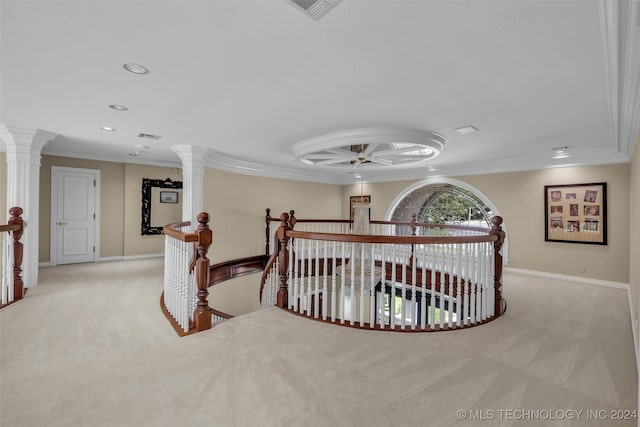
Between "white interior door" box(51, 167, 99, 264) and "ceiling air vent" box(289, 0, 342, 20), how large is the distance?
21.3ft

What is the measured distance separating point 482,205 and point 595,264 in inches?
84.2

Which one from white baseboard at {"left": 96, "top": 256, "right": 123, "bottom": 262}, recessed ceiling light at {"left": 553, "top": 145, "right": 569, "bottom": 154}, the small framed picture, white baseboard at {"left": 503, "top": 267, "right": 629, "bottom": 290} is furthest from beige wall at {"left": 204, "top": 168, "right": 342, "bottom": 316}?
recessed ceiling light at {"left": 553, "top": 145, "right": 569, "bottom": 154}

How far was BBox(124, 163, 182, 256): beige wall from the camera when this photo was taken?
636 cm

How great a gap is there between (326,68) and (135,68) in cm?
148

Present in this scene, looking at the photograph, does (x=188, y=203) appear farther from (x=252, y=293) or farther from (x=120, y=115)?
(x=252, y=293)

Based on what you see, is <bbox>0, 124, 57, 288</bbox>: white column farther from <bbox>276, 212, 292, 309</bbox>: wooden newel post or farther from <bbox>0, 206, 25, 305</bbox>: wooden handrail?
<bbox>276, 212, 292, 309</bbox>: wooden newel post

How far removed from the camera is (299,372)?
6.26 ft

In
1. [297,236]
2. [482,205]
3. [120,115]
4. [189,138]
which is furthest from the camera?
[482,205]

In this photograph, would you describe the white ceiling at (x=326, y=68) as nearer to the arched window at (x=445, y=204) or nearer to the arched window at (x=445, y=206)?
the arched window at (x=445, y=204)

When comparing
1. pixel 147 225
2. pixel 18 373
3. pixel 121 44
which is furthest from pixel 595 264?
pixel 147 225

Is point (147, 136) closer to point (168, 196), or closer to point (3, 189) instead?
point (3, 189)

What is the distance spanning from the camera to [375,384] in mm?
1809

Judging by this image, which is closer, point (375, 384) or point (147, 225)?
point (375, 384)

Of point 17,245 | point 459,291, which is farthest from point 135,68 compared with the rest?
point 459,291
